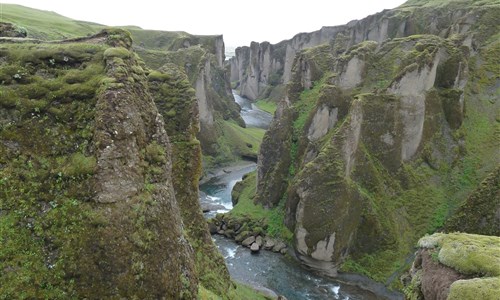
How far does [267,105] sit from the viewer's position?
552 ft

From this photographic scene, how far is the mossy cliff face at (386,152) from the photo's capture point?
4838 centimetres

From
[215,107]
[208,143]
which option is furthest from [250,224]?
[215,107]

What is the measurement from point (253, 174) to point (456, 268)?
183 feet

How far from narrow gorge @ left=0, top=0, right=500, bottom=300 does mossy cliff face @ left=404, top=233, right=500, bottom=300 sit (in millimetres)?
85

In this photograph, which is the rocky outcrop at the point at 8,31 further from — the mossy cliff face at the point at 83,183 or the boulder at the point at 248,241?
the boulder at the point at 248,241

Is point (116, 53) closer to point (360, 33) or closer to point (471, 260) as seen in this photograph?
point (471, 260)

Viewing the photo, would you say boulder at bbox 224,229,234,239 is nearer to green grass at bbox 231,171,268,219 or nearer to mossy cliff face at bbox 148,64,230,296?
green grass at bbox 231,171,268,219

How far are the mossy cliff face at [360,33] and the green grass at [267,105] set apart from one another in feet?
18.8

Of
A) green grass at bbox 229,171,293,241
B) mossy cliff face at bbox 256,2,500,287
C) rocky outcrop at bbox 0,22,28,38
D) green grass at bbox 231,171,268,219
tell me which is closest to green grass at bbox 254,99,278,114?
green grass at bbox 231,171,268,219

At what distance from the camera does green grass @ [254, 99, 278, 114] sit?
16007 cm

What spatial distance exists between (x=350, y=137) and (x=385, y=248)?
1440cm

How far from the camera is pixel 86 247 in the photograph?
15531mm

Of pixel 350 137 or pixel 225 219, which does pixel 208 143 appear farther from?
pixel 350 137

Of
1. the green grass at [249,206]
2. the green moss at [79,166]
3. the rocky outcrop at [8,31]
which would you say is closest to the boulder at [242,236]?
the green grass at [249,206]
